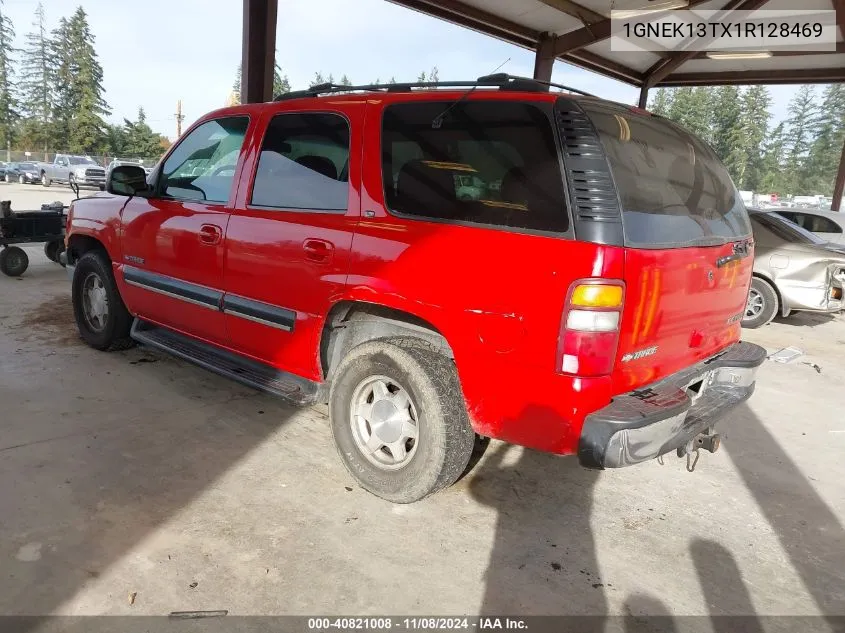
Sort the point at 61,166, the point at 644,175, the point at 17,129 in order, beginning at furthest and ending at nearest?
the point at 17,129, the point at 61,166, the point at 644,175

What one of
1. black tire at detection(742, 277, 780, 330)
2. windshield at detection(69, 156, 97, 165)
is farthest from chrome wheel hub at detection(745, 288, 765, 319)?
windshield at detection(69, 156, 97, 165)

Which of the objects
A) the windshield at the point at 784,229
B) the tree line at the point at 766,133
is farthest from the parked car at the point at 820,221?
the tree line at the point at 766,133

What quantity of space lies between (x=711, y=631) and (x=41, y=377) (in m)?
4.40

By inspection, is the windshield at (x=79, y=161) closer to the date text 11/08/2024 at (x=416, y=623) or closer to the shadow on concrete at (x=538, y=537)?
the shadow on concrete at (x=538, y=537)

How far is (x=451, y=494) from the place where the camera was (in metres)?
3.05

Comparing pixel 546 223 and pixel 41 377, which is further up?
pixel 546 223

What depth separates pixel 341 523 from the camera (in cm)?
272

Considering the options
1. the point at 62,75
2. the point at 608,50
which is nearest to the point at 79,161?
the point at 608,50

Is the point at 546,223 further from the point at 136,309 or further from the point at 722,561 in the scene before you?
the point at 136,309

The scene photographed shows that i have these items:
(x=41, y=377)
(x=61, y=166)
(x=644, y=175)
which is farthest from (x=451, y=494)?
(x=61, y=166)

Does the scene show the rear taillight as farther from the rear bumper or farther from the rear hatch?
the rear bumper

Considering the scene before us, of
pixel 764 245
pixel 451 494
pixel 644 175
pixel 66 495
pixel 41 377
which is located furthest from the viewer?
pixel 764 245

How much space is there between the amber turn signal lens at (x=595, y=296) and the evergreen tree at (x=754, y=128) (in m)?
67.6

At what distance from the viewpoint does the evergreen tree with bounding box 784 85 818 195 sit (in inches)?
2361
